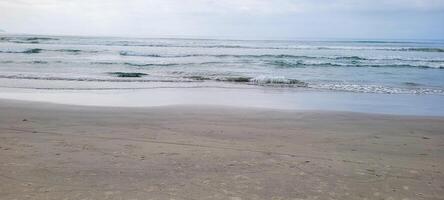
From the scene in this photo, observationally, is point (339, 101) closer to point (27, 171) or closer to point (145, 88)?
point (145, 88)

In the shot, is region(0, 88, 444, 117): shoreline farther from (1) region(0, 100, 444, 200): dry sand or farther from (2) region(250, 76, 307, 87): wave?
(2) region(250, 76, 307, 87): wave

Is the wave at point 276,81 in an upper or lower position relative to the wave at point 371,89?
upper

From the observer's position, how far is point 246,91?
14.4m

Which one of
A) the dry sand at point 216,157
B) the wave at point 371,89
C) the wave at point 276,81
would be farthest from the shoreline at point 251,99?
the wave at point 276,81

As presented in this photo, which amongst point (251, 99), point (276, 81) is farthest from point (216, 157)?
point (276, 81)

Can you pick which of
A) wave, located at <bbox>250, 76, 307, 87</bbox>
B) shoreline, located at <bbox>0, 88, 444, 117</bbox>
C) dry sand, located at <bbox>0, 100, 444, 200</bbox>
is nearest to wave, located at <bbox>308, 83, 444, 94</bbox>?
shoreline, located at <bbox>0, 88, 444, 117</bbox>

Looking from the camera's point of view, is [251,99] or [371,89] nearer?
[251,99]

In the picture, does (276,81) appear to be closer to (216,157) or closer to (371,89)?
(371,89)

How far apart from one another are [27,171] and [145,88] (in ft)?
34.1

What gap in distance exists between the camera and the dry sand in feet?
13.6

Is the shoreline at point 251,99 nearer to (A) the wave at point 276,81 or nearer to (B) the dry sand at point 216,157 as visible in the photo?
(B) the dry sand at point 216,157

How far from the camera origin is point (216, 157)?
17.7 feet

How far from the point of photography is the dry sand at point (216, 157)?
163 inches

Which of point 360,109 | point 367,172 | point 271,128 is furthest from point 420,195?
point 360,109
